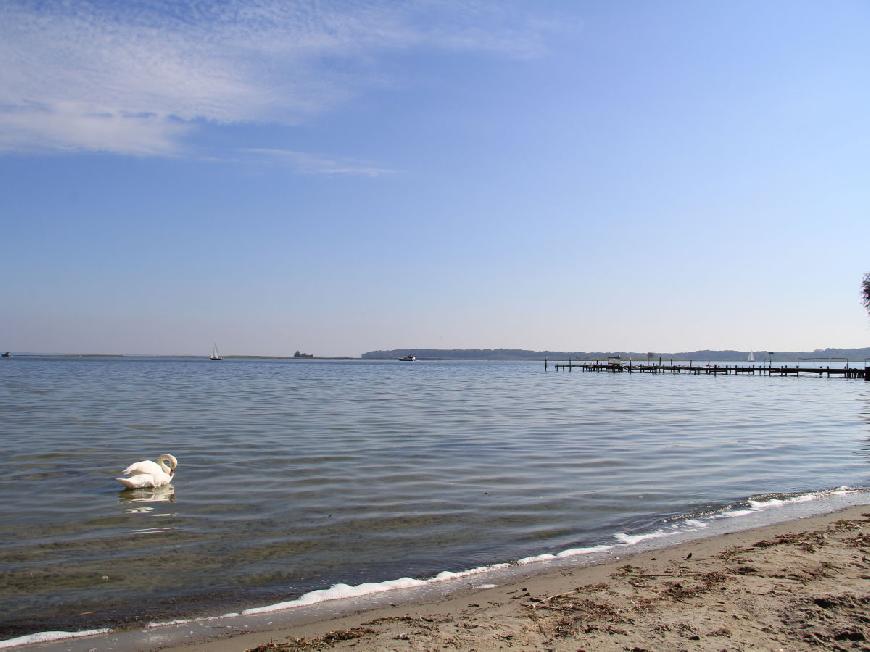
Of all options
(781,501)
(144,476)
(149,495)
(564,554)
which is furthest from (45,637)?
(781,501)

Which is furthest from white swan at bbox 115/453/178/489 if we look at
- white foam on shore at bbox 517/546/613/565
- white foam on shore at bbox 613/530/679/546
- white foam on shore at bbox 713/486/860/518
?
white foam on shore at bbox 713/486/860/518

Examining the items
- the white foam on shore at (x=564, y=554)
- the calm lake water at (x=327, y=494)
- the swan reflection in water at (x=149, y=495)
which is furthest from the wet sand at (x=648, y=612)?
the swan reflection in water at (x=149, y=495)

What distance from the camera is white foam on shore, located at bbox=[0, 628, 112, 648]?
595cm

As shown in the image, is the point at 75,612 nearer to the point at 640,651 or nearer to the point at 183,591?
the point at 183,591

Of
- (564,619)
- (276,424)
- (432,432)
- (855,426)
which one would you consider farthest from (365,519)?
(855,426)

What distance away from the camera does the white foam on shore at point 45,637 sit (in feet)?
19.5

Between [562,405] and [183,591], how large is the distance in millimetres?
29620

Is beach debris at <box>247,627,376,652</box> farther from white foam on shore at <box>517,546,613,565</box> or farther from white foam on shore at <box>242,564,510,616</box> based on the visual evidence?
white foam on shore at <box>517,546,613,565</box>

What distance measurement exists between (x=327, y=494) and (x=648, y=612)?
7.50m

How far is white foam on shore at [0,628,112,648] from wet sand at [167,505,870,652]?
116 centimetres

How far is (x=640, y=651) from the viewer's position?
510 centimetres

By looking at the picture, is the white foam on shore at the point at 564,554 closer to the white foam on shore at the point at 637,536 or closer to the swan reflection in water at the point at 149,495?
the white foam on shore at the point at 637,536

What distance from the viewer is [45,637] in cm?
607

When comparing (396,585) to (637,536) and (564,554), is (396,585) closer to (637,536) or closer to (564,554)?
(564,554)
